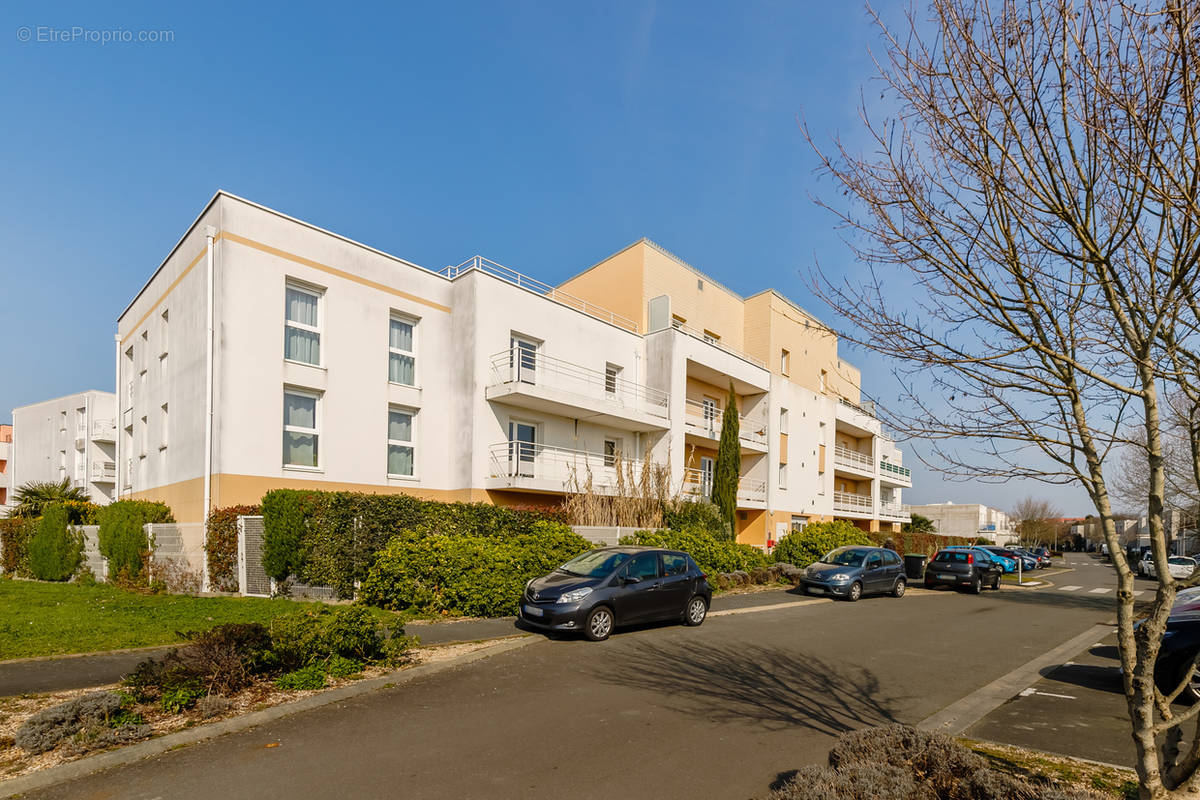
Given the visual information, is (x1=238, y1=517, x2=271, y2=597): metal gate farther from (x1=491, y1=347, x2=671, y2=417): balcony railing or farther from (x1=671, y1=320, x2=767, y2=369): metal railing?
(x1=671, y1=320, x2=767, y2=369): metal railing

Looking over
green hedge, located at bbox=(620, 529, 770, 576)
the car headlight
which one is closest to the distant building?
green hedge, located at bbox=(620, 529, 770, 576)

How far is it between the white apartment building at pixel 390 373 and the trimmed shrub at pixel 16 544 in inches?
127

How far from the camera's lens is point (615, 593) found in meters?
11.6

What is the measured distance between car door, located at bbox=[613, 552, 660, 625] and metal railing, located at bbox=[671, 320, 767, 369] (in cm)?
1528

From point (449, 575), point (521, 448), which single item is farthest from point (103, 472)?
point (449, 575)

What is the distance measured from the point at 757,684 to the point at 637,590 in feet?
12.2

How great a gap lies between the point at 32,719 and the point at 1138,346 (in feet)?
28.0

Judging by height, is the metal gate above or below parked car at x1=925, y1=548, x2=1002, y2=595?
above

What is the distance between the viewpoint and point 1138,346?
4.02 m

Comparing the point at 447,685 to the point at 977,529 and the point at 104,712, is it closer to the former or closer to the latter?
the point at 104,712

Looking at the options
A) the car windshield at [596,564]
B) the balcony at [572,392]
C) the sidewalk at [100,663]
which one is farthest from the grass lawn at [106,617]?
the balcony at [572,392]

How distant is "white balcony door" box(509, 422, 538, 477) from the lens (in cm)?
2062

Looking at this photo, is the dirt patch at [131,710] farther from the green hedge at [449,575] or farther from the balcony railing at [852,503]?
the balcony railing at [852,503]

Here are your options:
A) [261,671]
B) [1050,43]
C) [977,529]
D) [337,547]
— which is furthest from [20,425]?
[977,529]
